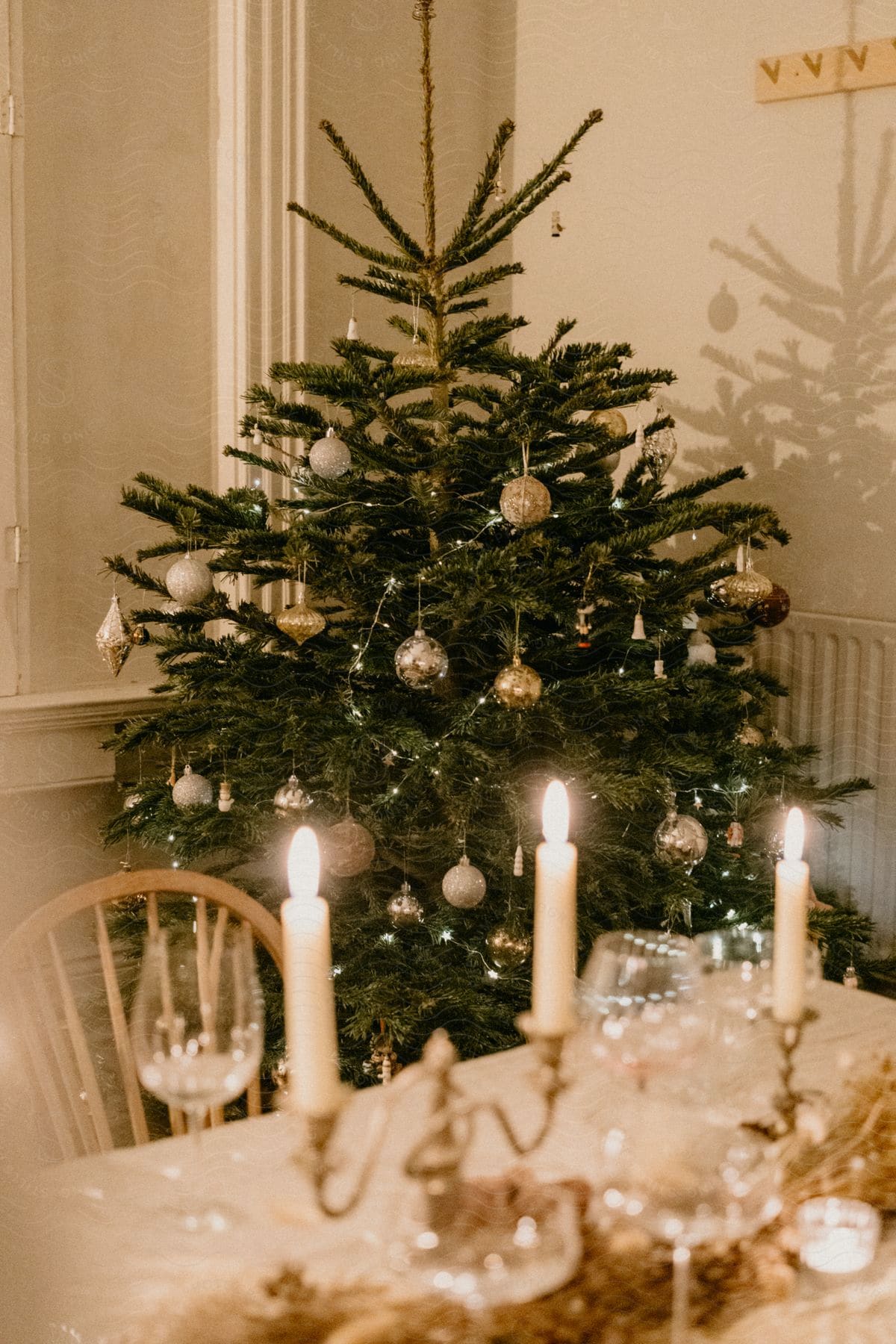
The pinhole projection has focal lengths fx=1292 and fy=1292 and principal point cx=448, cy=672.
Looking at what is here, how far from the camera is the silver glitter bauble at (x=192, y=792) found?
2121 mm

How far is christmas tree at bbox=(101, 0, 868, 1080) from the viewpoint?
6.35 ft

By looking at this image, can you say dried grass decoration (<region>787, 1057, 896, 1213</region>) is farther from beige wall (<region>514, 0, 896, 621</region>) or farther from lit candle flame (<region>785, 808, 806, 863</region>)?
beige wall (<region>514, 0, 896, 621</region>)

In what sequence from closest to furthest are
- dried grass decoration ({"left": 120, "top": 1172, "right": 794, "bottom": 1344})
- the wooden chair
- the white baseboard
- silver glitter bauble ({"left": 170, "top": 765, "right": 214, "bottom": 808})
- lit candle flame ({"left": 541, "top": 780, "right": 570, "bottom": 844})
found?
dried grass decoration ({"left": 120, "top": 1172, "right": 794, "bottom": 1344}), lit candle flame ({"left": 541, "top": 780, "right": 570, "bottom": 844}), the wooden chair, silver glitter bauble ({"left": 170, "top": 765, "right": 214, "bottom": 808}), the white baseboard

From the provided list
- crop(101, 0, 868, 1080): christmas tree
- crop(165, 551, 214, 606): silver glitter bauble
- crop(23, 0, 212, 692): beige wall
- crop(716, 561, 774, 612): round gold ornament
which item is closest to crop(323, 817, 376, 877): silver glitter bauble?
crop(101, 0, 868, 1080): christmas tree

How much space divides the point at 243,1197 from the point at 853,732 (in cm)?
202

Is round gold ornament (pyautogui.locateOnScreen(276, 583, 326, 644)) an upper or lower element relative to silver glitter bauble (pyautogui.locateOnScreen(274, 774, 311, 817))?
upper

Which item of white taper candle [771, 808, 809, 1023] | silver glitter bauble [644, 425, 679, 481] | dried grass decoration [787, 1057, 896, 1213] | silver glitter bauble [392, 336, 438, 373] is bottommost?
dried grass decoration [787, 1057, 896, 1213]

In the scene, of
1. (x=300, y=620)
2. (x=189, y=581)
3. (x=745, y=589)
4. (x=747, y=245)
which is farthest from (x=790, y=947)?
(x=747, y=245)

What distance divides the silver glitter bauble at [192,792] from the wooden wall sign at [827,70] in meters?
1.85

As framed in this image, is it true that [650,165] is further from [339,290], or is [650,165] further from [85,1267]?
[85,1267]

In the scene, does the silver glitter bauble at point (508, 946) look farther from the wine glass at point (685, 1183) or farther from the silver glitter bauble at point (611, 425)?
the wine glass at point (685, 1183)

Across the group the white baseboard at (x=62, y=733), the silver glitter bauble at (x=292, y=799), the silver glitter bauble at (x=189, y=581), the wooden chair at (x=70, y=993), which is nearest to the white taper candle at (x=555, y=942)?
the wooden chair at (x=70, y=993)

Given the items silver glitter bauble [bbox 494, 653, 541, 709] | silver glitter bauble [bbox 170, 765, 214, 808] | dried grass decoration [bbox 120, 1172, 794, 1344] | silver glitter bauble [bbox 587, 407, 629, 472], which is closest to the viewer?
dried grass decoration [bbox 120, 1172, 794, 1344]

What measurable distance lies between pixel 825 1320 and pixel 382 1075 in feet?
4.22
